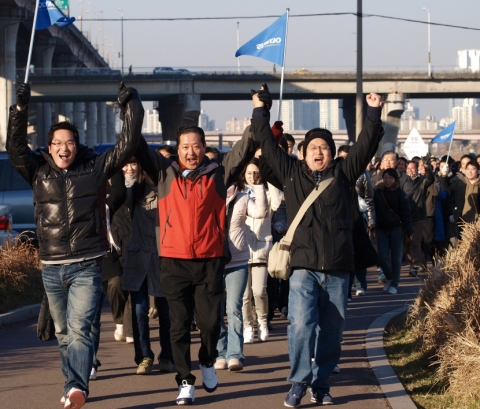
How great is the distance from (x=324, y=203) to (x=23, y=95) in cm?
225

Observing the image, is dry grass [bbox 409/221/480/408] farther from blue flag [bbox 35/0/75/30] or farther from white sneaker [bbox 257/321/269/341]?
blue flag [bbox 35/0/75/30]

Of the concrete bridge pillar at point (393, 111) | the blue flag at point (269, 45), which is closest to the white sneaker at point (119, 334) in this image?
the blue flag at point (269, 45)

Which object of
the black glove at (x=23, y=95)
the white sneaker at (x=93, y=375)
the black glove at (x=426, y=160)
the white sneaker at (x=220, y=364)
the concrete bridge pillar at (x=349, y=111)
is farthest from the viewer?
the concrete bridge pillar at (x=349, y=111)

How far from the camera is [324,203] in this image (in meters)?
6.62

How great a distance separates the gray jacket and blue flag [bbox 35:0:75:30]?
4.25 meters

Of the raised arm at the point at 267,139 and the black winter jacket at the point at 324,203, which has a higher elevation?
the raised arm at the point at 267,139

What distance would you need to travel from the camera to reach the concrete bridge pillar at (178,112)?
63656 millimetres

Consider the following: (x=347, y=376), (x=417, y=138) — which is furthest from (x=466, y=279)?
(x=417, y=138)

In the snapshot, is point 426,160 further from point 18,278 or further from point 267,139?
point 267,139

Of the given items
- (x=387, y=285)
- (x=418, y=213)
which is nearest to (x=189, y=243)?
(x=387, y=285)

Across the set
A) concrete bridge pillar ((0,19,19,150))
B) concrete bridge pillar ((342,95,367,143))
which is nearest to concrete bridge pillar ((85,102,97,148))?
concrete bridge pillar ((342,95,367,143))

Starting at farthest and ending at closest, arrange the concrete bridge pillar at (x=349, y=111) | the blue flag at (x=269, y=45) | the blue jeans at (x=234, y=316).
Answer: the concrete bridge pillar at (x=349, y=111), the blue flag at (x=269, y=45), the blue jeans at (x=234, y=316)

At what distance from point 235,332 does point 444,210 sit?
33.1 ft

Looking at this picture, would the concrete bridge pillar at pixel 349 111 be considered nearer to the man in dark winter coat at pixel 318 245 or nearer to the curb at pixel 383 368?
the curb at pixel 383 368
